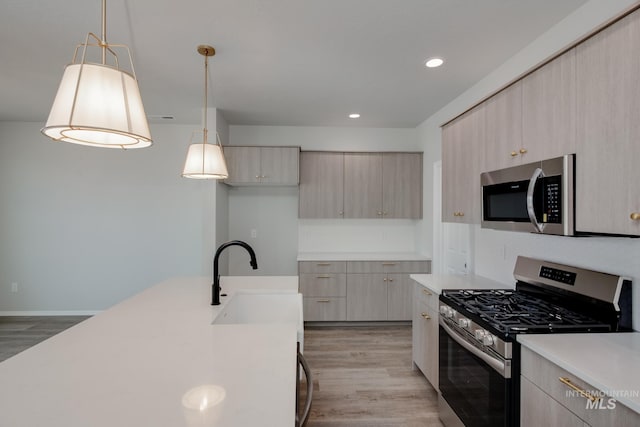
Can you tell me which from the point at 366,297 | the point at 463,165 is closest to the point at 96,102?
the point at 463,165

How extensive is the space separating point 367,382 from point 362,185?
7.88 feet

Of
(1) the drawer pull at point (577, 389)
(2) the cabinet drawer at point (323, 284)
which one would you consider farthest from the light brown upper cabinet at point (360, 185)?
(1) the drawer pull at point (577, 389)

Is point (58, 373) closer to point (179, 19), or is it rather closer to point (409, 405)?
point (179, 19)

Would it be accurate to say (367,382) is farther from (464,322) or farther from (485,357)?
(485,357)

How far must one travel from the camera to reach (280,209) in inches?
176

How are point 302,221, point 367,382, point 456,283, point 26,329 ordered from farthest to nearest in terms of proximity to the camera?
point 302,221 < point 26,329 < point 367,382 < point 456,283

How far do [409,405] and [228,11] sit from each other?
2993 mm

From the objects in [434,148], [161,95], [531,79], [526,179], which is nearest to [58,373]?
[526,179]

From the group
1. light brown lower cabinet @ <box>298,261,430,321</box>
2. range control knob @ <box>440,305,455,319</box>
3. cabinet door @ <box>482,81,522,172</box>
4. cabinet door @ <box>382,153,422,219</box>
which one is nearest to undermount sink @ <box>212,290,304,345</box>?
range control knob @ <box>440,305,455,319</box>

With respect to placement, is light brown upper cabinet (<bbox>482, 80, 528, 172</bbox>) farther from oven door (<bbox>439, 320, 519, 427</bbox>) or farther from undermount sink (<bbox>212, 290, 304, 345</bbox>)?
undermount sink (<bbox>212, 290, 304, 345</bbox>)

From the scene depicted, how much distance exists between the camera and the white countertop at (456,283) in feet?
7.72

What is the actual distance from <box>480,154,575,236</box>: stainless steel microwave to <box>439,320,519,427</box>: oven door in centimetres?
72

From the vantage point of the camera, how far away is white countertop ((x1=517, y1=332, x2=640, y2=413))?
1.00 meters

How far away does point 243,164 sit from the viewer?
13.3 ft
